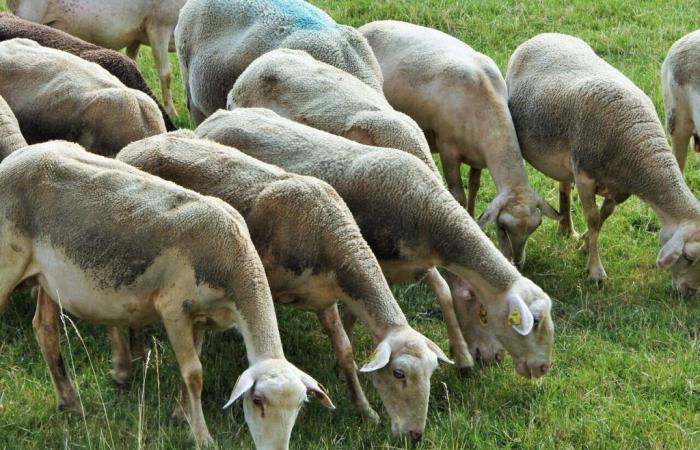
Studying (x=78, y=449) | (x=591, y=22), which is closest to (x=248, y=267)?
(x=78, y=449)

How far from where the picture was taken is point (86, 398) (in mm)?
7480

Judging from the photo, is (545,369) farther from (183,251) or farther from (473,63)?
(473,63)

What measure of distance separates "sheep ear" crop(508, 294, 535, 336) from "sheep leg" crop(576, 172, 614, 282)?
8.18 feet

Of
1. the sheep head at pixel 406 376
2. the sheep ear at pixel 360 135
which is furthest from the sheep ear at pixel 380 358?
the sheep ear at pixel 360 135

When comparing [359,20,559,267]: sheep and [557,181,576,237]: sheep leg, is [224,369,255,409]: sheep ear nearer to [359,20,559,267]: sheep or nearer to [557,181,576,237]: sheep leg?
[359,20,559,267]: sheep

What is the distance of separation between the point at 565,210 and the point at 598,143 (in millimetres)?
1308

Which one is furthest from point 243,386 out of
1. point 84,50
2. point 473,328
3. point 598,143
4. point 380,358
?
point 84,50

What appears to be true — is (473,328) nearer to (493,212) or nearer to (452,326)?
(452,326)

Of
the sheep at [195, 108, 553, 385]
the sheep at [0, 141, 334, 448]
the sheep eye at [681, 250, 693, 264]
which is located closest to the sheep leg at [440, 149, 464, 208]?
the sheep eye at [681, 250, 693, 264]

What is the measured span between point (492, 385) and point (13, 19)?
581 cm

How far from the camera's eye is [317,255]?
7.32 metres

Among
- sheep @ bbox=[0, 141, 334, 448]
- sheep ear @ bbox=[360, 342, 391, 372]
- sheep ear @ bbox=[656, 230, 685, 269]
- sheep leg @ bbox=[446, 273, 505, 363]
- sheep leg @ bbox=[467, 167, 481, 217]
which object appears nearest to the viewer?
sheep @ bbox=[0, 141, 334, 448]

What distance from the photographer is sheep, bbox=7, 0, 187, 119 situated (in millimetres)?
13586

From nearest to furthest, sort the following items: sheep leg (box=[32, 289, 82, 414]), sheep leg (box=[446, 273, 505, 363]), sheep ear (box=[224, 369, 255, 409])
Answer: sheep ear (box=[224, 369, 255, 409])
sheep leg (box=[32, 289, 82, 414])
sheep leg (box=[446, 273, 505, 363])
